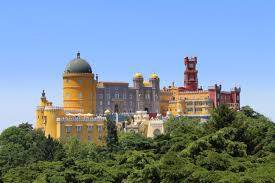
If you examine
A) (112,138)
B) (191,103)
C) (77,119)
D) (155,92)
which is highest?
(155,92)

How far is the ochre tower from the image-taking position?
14738 cm

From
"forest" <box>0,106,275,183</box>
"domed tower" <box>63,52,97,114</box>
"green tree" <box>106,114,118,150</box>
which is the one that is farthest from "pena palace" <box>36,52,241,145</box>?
"forest" <box>0,106,275,183</box>

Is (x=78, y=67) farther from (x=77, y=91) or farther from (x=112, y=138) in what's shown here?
(x=112, y=138)

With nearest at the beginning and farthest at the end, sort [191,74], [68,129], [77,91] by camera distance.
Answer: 1. [68,129]
2. [77,91]
3. [191,74]

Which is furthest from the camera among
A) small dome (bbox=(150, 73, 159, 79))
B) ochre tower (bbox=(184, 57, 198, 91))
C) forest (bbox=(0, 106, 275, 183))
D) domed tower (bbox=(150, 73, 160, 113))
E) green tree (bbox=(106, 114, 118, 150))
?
ochre tower (bbox=(184, 57, 198, 91))

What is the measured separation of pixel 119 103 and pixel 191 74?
1578cm

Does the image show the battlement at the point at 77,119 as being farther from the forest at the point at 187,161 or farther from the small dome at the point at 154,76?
the forest at the point at 187,161

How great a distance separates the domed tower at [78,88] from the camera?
126 m

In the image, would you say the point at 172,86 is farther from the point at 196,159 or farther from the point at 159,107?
the point at 196,159

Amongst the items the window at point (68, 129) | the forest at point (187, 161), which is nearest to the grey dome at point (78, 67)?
the window at point (68, 129)

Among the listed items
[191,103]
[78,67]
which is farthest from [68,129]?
[191,103]

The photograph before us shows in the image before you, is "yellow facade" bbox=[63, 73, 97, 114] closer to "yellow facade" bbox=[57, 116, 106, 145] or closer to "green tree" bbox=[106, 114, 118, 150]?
"yellow facade" bbox=[57, 116, 106, 145]

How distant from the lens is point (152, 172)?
52906 millimetres

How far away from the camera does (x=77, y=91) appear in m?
126
